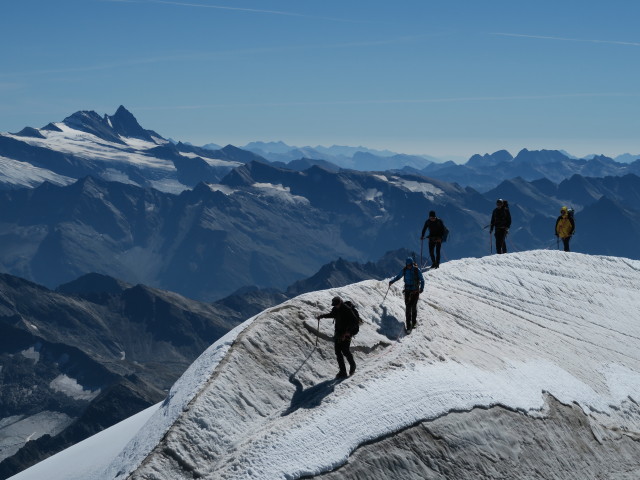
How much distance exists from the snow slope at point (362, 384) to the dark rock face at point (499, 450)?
0.32 m

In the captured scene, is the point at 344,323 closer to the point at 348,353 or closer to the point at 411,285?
the point at 348,353

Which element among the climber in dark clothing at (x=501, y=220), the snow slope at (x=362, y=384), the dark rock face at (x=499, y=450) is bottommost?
the dark rock face at (x=499, y=450)

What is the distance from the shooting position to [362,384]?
24188mm

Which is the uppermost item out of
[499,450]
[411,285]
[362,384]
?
[411,285]

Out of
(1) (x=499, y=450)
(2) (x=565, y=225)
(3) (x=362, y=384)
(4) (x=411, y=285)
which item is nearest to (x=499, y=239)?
(2) (x=565, y=225)

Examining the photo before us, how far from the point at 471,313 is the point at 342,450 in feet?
44.7

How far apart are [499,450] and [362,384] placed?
451 cm

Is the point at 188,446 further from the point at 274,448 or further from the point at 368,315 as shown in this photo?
the point at 368,315

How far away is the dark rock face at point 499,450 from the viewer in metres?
22.3

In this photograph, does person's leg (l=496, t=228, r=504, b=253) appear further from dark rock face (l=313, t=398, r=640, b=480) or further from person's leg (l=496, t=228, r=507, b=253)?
dark rock face (l=313, t=398, r=640, b=480)

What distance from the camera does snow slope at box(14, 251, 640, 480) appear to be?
21.6 metres

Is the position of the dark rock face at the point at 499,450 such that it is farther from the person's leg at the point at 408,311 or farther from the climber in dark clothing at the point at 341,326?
the person's leg at the point at 408,311

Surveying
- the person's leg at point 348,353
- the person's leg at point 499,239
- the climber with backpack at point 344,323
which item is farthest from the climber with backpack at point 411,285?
the person's leg at point 499,239

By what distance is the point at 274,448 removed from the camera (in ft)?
69.9
